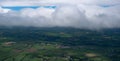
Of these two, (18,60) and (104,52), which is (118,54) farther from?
(18,60)

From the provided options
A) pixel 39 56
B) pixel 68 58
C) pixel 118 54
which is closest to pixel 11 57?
pixel 39 56

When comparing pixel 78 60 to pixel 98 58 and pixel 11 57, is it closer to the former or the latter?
pixel 98 58

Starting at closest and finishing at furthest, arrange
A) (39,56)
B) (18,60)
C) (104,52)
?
1. (18,60)
2. (39,56)
3. (104,52)

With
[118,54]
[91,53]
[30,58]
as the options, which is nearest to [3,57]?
[30,58]

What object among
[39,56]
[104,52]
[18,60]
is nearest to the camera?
[18,60]

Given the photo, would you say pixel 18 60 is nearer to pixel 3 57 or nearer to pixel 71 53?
pixel 3 57

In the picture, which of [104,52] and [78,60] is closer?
[78,60]

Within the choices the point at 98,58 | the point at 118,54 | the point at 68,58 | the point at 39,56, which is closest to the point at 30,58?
the point at 39,56
